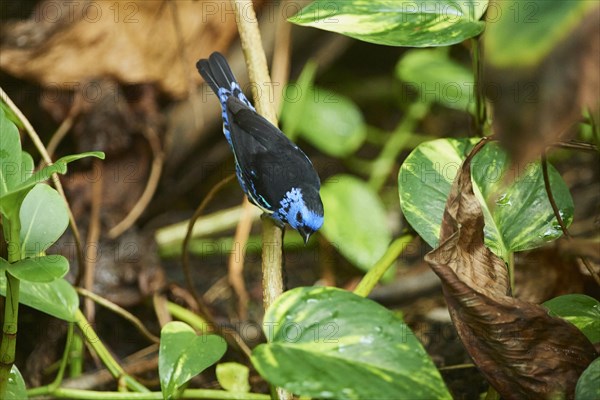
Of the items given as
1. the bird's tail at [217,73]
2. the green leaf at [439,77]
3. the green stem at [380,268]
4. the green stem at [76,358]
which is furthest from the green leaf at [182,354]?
Result: the green leaf at [439,77]

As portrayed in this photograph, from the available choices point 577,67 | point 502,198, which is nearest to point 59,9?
point 502,198

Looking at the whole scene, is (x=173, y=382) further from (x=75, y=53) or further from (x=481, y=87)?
(x=75, y=53)

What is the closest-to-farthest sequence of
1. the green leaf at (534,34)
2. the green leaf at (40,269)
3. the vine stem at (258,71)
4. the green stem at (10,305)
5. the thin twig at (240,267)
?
the green leaf at (534,34) → the green leaf at (40,269) → the green stem at (10,305) → the vine stem at (258,71) → the thin twig at (240,267)

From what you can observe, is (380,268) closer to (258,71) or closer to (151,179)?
(258,71)

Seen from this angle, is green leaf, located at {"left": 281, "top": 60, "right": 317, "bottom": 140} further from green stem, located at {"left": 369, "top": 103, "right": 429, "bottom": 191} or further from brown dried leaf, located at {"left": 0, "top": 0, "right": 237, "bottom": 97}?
green stem, located at {"left": 369, "top": 103, "right": 429, "bottom": 191}

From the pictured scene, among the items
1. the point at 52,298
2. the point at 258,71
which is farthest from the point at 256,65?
the point at 52,298

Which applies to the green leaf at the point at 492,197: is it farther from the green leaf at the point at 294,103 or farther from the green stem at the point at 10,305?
the green leaf at the point at 294,103
